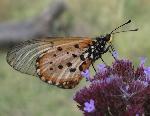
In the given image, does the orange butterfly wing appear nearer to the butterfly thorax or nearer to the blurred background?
the butterfly thorax

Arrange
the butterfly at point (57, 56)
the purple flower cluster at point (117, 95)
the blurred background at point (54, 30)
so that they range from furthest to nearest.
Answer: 1. the blurred background at point (54, 30)
2. the butterfly at point (57, 56)
3. the purple flower cluster at point (117, 95)

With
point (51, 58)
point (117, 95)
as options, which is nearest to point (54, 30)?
point (51, 58)

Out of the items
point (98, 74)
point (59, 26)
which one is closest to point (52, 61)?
point (98, 74)

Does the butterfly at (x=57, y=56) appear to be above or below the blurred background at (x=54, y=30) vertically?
above

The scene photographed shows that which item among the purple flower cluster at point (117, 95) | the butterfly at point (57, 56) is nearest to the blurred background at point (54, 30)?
the butterfly at point (57, 56)

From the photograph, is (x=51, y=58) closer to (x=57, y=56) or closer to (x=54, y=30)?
(x=57, y=56)

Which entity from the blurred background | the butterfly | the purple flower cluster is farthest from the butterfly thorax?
the blurred background

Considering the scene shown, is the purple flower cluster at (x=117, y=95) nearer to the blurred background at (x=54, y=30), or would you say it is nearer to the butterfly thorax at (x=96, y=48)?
the butterfly thorax at (x=96, y=48)
